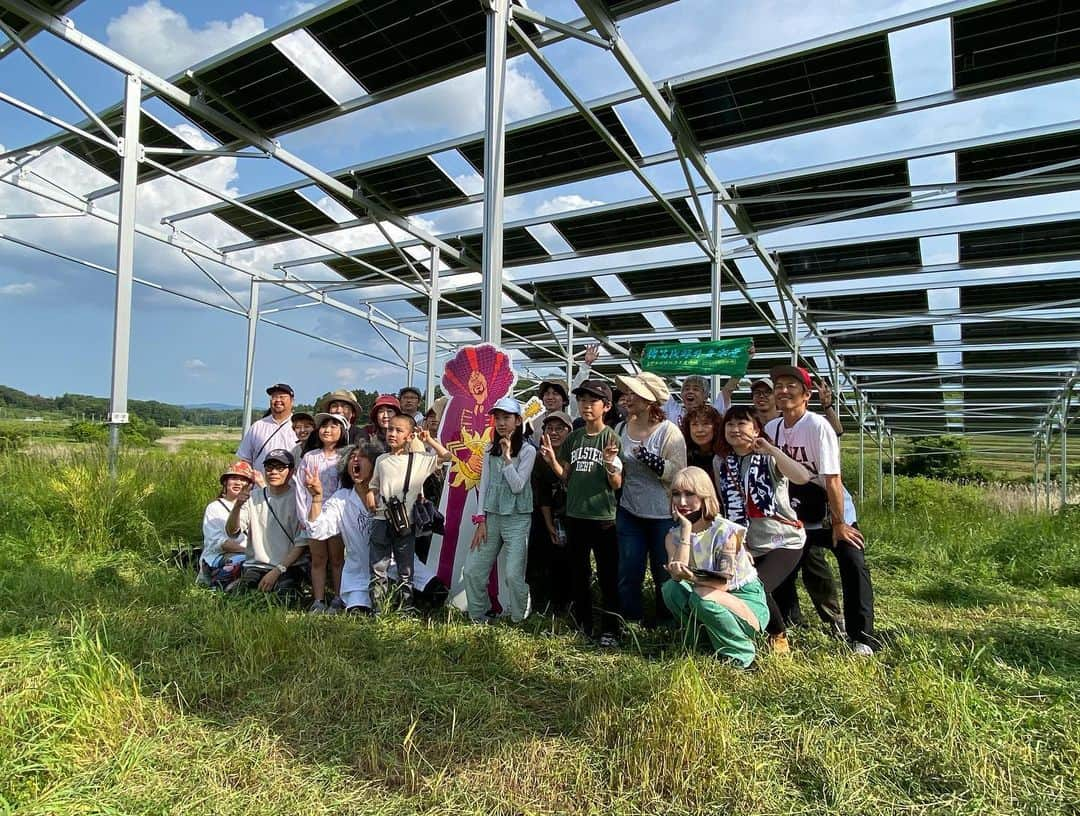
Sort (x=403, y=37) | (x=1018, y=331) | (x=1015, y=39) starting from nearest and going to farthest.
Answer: (x=1015, y=39) < (x=403, y=37) < (x=1018, y=331)

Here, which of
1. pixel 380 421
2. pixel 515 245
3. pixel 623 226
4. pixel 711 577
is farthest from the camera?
pixel 515 245

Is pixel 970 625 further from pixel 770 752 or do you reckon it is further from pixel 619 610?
pixel 770 752

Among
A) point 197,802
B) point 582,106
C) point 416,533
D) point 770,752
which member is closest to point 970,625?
point 770,752

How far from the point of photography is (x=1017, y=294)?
33.5 ft

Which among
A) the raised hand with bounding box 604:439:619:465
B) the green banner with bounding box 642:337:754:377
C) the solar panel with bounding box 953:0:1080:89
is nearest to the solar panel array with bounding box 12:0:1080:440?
the solar panel with bounding box 953:0:1080:89

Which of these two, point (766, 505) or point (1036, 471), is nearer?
point (766, 505)

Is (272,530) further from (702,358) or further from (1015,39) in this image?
(1015,39)

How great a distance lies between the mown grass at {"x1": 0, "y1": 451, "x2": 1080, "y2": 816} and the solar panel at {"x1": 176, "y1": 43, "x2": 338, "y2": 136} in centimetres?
542

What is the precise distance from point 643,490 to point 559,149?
17.0ft

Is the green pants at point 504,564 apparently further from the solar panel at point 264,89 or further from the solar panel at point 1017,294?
the solar panel at point 1017,294

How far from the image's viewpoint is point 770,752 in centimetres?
238

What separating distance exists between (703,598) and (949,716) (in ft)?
3.59

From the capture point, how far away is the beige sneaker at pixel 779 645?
3.41 meters

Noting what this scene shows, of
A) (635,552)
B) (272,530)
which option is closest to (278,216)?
(272,530)
